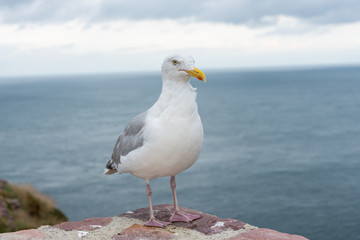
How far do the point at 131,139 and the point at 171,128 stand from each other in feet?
3.14

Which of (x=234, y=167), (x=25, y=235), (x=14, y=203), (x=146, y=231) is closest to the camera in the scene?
(x=25, y=235)

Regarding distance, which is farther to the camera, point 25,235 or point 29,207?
point 29,207

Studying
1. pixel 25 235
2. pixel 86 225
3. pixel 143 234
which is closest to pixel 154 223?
pixel 143 234

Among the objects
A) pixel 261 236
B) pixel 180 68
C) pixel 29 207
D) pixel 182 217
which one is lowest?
pixel 29 207

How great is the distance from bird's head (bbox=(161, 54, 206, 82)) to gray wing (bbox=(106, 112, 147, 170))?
894mm

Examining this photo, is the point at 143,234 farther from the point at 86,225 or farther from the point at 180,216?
the point at 86,225

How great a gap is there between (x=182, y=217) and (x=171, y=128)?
182 cm

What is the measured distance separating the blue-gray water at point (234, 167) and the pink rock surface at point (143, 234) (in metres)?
51.0

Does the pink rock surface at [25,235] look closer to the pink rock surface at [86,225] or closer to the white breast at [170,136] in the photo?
the pink rock surface at [86,225]

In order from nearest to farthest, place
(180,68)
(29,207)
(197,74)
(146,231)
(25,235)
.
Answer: (197,74)
(180,68)
(25,235)
(146,231)
(29,207)

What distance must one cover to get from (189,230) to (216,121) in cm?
11689

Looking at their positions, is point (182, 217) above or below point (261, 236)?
above

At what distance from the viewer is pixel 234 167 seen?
8006 centimetres

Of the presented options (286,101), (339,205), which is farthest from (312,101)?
(339,205)
